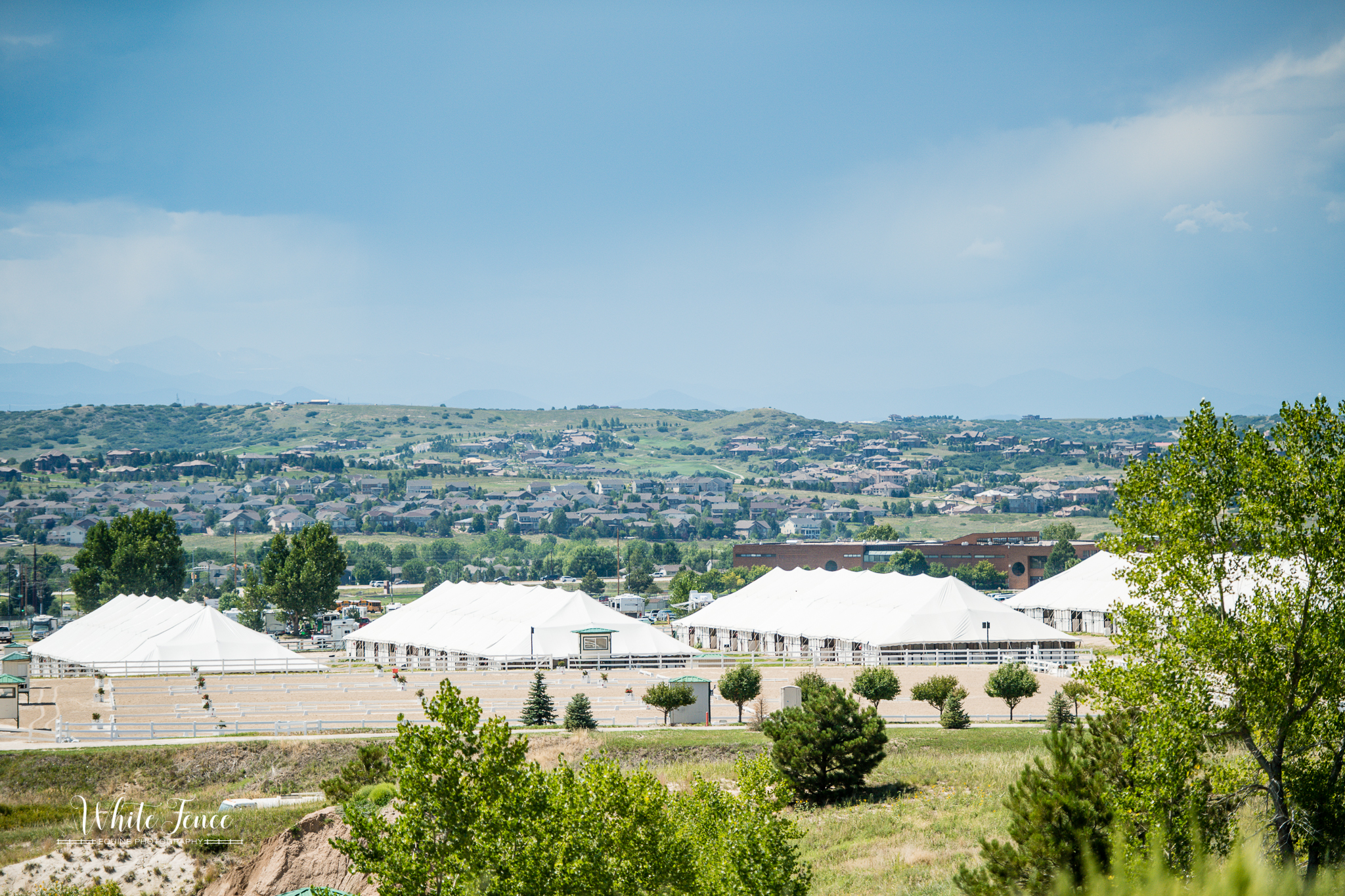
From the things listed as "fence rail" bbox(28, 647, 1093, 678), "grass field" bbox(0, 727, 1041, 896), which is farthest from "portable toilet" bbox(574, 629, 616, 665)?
"grass field" bbox(0, 727, 1041, 896)

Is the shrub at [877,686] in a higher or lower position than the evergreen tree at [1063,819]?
lower

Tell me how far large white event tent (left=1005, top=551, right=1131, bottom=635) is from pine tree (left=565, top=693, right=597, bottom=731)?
4351 centimetres

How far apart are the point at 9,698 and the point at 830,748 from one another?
31647 millimetres

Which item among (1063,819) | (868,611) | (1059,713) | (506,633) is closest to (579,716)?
(1059,713)

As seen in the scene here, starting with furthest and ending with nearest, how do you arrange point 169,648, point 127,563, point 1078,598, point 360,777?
point 127,563, point 1078,598, point 169,648, point 360,777

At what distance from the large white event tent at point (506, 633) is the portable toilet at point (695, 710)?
18317 mm

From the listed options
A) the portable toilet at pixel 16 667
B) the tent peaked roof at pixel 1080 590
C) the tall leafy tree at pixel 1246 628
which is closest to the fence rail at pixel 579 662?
the portable toilet at pixel 16 667

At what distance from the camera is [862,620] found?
6662 centimetres

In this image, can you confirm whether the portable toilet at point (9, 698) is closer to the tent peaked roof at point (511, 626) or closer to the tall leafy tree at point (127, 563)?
the tent peaked roof at point (511, 626)

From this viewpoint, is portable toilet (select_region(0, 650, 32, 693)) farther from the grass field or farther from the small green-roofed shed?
the small green-roofed shed

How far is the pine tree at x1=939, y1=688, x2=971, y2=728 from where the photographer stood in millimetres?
38750

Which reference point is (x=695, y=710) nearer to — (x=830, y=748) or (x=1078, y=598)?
(x=830, y=748)

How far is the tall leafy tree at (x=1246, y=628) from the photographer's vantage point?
15.8 m

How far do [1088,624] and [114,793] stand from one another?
6074 cm
